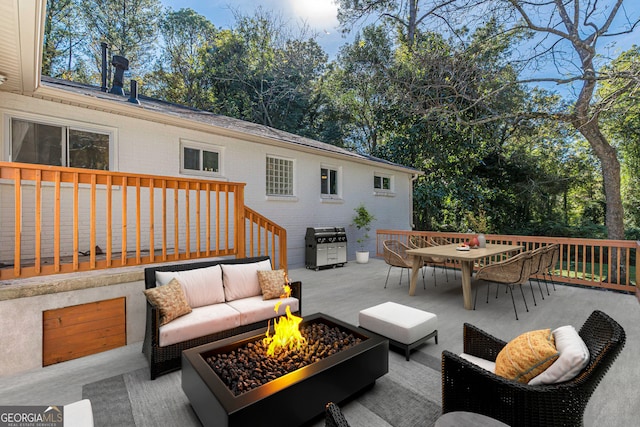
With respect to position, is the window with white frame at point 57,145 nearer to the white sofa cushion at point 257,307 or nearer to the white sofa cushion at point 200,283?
the white sofa cushion at point 200,283

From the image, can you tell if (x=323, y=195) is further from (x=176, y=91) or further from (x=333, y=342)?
(x=176, y=91)

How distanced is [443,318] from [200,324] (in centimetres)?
320

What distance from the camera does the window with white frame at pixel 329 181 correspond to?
29.6 ft

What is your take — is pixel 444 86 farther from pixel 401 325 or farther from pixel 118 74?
pixel 118 74

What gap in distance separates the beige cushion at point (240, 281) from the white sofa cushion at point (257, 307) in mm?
80

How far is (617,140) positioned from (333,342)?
53.4 feet

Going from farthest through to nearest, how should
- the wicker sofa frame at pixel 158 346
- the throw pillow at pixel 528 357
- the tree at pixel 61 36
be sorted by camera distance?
1. the tree at pixel 61 36
2. the wicker sofa frame at pixel 158 346
3. the throw pillow at pixel 528 357

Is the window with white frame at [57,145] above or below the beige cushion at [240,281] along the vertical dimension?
above

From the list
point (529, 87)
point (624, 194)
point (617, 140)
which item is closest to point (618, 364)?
point (529, 87)

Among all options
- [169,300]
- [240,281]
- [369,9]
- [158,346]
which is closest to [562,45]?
[369,9]

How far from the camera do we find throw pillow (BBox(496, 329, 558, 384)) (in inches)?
64.0

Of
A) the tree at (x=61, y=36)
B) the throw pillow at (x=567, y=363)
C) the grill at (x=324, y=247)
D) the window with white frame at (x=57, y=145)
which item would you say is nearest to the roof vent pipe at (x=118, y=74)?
the window with white frame at (x=57, y=145)

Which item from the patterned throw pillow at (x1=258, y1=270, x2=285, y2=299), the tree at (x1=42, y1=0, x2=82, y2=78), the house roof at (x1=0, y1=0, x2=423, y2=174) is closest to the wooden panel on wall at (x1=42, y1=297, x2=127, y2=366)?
the patterned throw pillow at (x1=258, y1=270, x2=285, y2=299)

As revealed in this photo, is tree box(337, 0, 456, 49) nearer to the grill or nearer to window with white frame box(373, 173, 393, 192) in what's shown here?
window with white frame box(373, 173, 393, 192)
